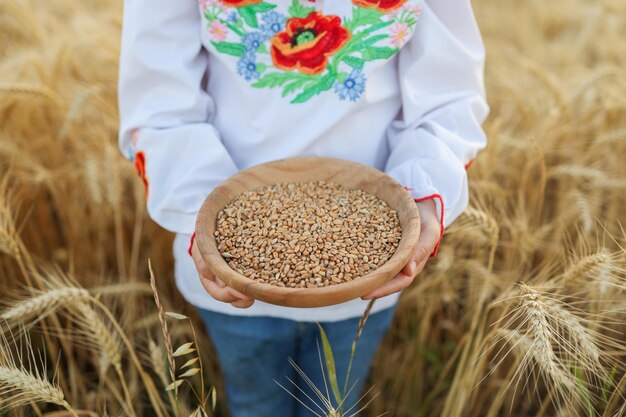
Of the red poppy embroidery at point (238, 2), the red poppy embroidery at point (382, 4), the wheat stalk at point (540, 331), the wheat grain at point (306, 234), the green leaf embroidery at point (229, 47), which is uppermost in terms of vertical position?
the red poppy embroidery at point (238, 2)

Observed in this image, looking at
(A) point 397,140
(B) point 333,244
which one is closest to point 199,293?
(B) point 333,244

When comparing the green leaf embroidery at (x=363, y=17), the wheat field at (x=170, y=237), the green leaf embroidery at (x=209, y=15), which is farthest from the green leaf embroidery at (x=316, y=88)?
the wheat field at (x=170, y=237)

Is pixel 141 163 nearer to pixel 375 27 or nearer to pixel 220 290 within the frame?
pixel 220 290

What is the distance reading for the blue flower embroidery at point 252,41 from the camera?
101 cm

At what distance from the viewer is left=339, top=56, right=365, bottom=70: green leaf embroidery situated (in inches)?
39.8

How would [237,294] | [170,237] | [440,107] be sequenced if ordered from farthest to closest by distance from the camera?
[170,237] → [440,107] → [237,294]

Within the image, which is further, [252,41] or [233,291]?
[252,41]

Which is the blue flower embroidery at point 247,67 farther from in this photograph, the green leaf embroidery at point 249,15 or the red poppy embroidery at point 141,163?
the red poppy embroidery at point 141,163

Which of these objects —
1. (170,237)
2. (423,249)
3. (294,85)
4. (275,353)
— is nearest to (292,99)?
(294,85)

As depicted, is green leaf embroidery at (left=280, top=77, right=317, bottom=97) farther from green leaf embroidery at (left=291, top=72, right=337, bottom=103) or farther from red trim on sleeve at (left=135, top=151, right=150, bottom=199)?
red trim on sleeve at (left=135, top=151, right=150, bottom=199)

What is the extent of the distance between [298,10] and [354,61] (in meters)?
0.14

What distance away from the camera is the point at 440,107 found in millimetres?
1102

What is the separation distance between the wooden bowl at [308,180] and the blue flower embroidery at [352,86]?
0.13 m

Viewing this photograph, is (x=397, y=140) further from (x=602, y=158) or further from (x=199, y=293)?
(x=602, y=158)
